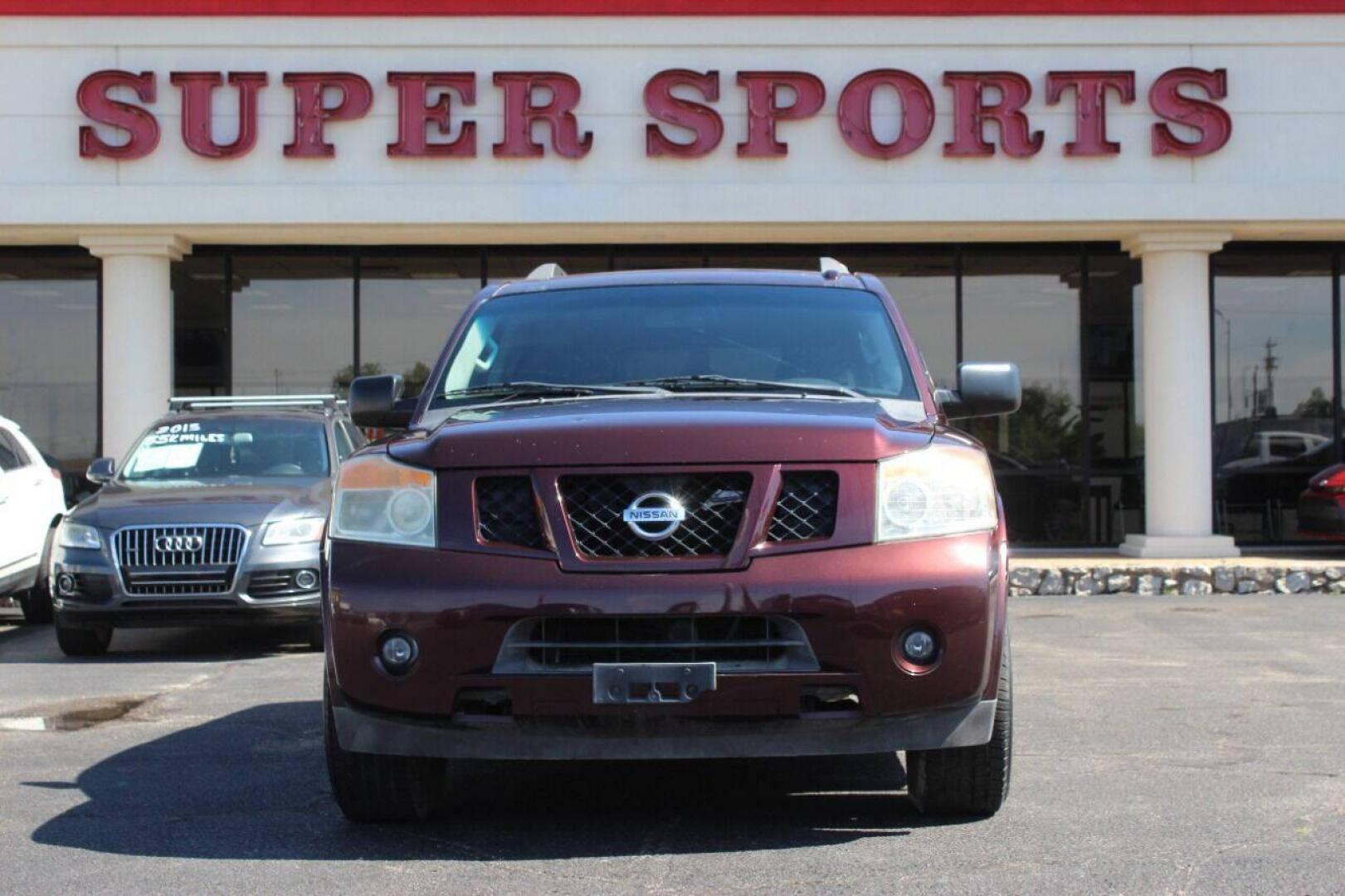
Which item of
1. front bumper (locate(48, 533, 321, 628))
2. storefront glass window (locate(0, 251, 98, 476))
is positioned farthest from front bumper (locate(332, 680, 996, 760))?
storefront glass window (locate(0, 251, 98, 476))

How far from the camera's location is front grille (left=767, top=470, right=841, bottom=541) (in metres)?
4.73

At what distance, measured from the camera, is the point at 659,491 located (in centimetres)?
477

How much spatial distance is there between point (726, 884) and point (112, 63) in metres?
13.8

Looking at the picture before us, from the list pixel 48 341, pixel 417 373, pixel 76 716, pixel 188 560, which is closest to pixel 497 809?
pixel 76 716

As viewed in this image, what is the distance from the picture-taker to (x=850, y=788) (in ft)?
19.0

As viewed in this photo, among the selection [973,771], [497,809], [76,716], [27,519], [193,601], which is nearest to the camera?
→ [973,771]

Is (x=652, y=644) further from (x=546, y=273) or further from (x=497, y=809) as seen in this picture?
(x=546, y=273)

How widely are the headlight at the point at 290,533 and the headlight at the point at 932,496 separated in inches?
240

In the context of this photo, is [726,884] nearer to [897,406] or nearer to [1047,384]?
[897,406]

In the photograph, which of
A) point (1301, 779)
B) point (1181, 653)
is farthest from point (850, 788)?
point (1181, 653)

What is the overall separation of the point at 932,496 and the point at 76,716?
476cm

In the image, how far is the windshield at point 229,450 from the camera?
37.9 ft
